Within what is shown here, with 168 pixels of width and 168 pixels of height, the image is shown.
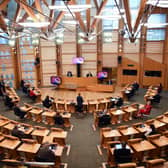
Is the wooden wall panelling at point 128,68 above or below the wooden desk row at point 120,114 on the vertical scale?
above

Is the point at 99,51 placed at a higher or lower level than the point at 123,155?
higher

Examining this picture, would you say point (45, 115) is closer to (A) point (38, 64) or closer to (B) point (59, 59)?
(A) point (38, 64)

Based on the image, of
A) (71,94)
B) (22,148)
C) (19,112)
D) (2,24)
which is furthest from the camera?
(71,94)

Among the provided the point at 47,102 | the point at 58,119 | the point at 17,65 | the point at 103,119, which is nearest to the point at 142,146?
the point at 103,119

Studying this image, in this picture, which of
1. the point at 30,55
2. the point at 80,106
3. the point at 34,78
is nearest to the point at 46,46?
the point at 30,55

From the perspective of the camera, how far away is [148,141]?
7.28m

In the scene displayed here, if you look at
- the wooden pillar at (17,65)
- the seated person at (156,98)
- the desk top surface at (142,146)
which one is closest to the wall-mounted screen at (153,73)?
the seated person at (156,98)

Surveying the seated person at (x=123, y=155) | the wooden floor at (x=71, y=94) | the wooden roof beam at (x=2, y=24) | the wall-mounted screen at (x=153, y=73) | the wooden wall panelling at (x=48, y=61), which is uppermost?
the wooden roof beam at (x=2, y=24)

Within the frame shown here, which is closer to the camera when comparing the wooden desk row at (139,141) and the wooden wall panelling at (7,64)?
the wooden desk row at (139,141)

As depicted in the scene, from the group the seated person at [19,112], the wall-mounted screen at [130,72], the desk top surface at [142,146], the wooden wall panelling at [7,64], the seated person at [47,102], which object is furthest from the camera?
the wall-mounted screen at [130,72]

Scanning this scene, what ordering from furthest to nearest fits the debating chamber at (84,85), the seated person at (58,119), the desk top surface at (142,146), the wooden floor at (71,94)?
the wooden floor at (71,94), the seated person at (58,119), the debating chamber at (84,85), the desk top surface at (142,146)

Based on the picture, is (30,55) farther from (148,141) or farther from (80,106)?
(148,141)

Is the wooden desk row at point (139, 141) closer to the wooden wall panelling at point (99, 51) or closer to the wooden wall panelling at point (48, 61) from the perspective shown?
the wooden wall panelling at point (99, 51)

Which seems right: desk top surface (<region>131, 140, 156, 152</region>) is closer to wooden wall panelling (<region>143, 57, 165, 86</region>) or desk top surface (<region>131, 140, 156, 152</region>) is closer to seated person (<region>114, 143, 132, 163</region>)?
seated person (<region>114, 143, 132, 163</region>)
